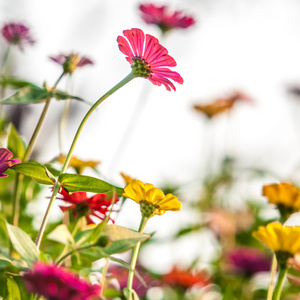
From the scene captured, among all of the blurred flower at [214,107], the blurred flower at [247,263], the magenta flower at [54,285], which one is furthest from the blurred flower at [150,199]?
the blurred flower at [214,107]

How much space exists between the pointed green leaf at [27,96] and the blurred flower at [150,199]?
91mm

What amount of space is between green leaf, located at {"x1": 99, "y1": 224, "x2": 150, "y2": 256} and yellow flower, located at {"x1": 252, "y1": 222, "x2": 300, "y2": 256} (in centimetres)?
12

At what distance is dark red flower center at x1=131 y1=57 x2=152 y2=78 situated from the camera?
345mm

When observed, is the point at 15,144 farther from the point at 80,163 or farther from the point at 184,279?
the point at 184,279

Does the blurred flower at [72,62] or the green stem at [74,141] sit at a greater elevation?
the blurred flower at [72,62]

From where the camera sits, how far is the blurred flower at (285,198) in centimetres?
44

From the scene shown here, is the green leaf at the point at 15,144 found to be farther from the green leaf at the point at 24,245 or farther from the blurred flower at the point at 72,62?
the green leaf at the point at 24,245

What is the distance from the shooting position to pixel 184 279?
70 centimetres

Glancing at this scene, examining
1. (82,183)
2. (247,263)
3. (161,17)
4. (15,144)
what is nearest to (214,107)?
(161,17)

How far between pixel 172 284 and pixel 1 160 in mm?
434

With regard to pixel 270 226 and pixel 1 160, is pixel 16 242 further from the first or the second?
pixel 270 226

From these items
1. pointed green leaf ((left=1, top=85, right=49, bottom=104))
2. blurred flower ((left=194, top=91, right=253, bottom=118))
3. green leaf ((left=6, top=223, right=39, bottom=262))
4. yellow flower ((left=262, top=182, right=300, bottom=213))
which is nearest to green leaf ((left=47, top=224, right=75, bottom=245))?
green leaf ((left=6, top=223, right=39, bottom=262))

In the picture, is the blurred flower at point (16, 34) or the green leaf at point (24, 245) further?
the blurred flower at point (16, 34)

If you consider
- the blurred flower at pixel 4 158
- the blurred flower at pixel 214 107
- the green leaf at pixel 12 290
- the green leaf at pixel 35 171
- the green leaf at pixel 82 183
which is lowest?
the green leaf at pixel 12 290
